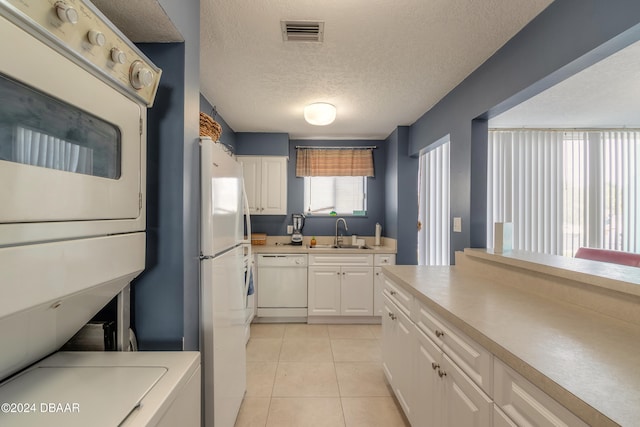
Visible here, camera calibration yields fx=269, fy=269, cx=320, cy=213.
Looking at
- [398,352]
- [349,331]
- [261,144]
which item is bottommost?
[349,331]

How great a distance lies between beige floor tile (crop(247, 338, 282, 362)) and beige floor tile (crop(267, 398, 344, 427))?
0.60 m

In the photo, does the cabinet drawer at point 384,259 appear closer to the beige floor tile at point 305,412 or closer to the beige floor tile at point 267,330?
the beige floor tile at point 267,330

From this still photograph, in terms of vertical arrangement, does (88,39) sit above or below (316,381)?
above

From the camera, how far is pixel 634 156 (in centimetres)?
322

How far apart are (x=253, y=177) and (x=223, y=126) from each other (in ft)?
2.44

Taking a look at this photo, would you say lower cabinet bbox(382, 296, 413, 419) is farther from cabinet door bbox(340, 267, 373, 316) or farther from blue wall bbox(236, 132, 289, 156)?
blue wall bbox(236, 132, 289, 156)

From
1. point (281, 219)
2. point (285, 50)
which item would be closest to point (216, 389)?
point (285, 50)

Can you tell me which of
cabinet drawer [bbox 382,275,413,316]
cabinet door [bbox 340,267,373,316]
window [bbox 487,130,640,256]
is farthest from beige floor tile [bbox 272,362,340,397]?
window [bbox 487,130,640,256]

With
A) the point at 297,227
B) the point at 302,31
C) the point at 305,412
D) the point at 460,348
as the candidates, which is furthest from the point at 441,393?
the point at 297,227

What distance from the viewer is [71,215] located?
67 cm

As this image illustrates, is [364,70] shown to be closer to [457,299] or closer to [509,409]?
[457,299]

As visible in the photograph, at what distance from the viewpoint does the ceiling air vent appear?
1.51 metres

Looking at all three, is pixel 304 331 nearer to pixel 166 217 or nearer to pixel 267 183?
pixel 267 183

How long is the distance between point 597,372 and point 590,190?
144 inches
